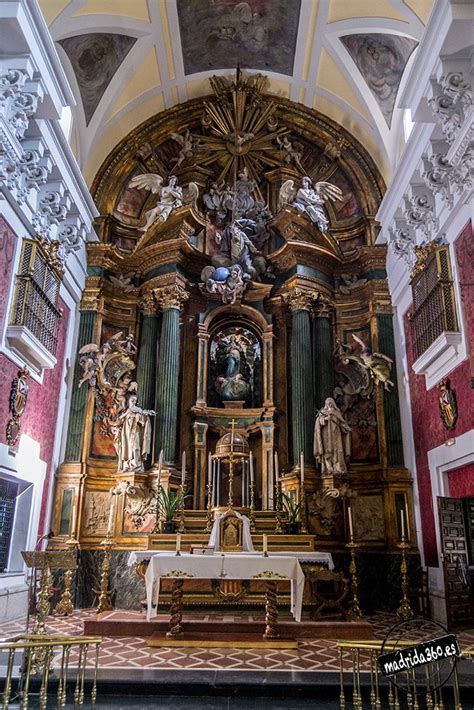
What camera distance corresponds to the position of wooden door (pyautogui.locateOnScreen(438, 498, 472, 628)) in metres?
8.21

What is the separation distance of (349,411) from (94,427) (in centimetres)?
525

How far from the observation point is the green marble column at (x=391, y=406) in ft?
37.8

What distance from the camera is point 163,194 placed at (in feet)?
44.3

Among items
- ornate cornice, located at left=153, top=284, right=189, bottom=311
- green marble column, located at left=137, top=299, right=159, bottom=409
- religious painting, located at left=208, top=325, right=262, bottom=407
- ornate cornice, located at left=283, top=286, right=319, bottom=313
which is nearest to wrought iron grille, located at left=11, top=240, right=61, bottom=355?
green marble column, located at left=137, top=299, right=159, bottom=409

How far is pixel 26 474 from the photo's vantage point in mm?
9695

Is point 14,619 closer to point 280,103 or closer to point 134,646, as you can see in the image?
point 134,646

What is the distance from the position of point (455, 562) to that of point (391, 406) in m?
3.85

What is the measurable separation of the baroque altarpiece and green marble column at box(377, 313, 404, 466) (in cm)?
4

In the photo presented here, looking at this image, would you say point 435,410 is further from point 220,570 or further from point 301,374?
point 220,570

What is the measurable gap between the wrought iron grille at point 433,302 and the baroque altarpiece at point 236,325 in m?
2.38

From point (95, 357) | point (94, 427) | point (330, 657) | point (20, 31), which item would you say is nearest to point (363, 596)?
point (330, 657)

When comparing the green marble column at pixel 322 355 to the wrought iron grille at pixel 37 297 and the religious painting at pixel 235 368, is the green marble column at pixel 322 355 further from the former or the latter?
the wrought iron grille at pixel 37 297

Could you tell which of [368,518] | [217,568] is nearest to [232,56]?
[368,518]

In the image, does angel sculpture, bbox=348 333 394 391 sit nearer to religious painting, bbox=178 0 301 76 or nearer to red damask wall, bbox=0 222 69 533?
red damask wall, bbox=0 222 69 533
